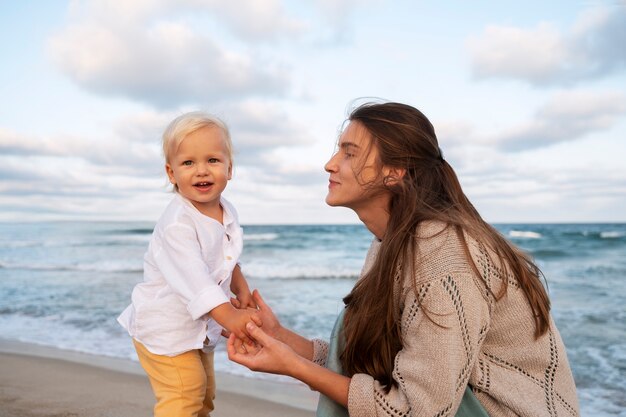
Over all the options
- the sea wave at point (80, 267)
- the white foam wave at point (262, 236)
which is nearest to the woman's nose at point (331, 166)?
the sea wave at point (80, 267)

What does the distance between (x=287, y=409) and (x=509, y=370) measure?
2.29 meters

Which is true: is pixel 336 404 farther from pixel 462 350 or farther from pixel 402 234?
pixel 402 234

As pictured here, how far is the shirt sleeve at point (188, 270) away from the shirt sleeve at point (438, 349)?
0.82 m

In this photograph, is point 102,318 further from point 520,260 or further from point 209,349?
point 520,260

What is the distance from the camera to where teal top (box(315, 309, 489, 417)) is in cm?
202

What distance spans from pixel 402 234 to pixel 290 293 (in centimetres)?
815

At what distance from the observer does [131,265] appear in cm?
1577

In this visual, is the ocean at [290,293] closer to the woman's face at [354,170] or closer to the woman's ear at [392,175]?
the woman's face at [354,170]

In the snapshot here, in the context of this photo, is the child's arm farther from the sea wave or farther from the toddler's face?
the sea wave

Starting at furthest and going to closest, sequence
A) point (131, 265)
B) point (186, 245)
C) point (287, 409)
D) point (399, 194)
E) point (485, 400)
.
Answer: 1. point (131, 265)
2. point (287, 409)
3. point (186, 245)
4. point (399, 194)
5. point (485, 400)

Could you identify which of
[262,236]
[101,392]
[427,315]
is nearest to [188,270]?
[427,315]

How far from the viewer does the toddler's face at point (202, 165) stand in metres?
2.67

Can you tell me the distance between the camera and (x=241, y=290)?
9.73ft

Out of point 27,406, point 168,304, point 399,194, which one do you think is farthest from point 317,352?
point 27,406
